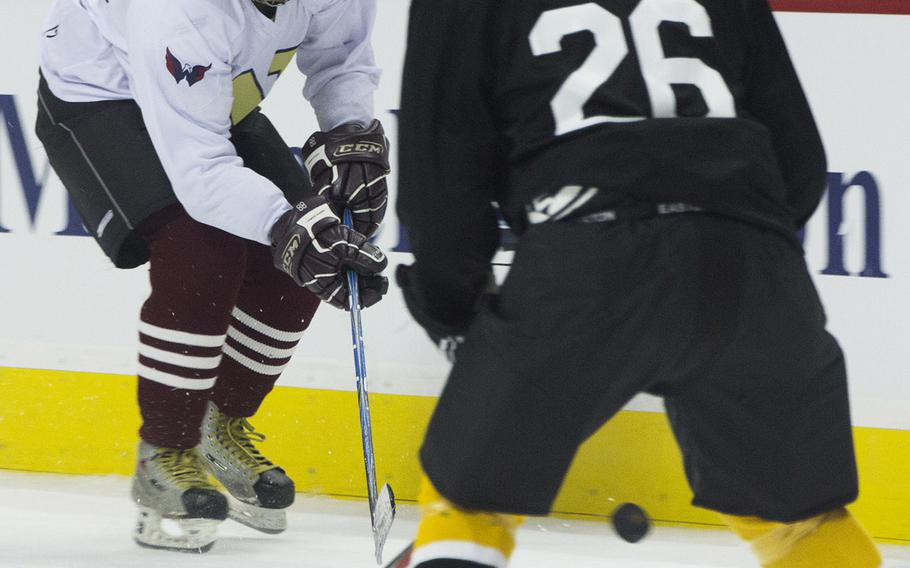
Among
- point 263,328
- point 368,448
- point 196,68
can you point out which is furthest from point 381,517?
point 196,68

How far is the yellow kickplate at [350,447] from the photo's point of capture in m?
2.18

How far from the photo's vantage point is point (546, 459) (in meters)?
1.04

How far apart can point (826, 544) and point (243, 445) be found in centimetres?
119

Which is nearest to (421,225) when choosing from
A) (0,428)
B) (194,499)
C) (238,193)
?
(238,193)

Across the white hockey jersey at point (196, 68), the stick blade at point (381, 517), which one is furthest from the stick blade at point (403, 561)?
the white hockey jersey at point (196, 68)

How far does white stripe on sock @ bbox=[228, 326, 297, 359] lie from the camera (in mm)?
2033

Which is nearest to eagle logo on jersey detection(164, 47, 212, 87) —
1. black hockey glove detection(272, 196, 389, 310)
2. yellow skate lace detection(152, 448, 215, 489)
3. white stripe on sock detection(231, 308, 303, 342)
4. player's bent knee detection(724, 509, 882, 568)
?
black hockey glove detection(272, 196, 389, 310)

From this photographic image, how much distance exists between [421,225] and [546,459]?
231 millimetres

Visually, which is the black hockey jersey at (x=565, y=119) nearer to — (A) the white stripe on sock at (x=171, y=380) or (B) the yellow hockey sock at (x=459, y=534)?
(B) the yellow hockey sock at (x=459, y=534)

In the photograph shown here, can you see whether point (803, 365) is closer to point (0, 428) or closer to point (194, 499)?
point (194, 499)

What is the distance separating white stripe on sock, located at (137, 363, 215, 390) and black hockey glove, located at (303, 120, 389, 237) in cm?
33

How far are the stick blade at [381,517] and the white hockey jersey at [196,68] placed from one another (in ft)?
1.39

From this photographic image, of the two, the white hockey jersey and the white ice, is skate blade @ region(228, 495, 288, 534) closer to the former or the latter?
the white ice

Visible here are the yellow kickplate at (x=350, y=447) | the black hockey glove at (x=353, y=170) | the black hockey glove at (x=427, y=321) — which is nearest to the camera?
the black hockey glove at (x=427, y=321)
